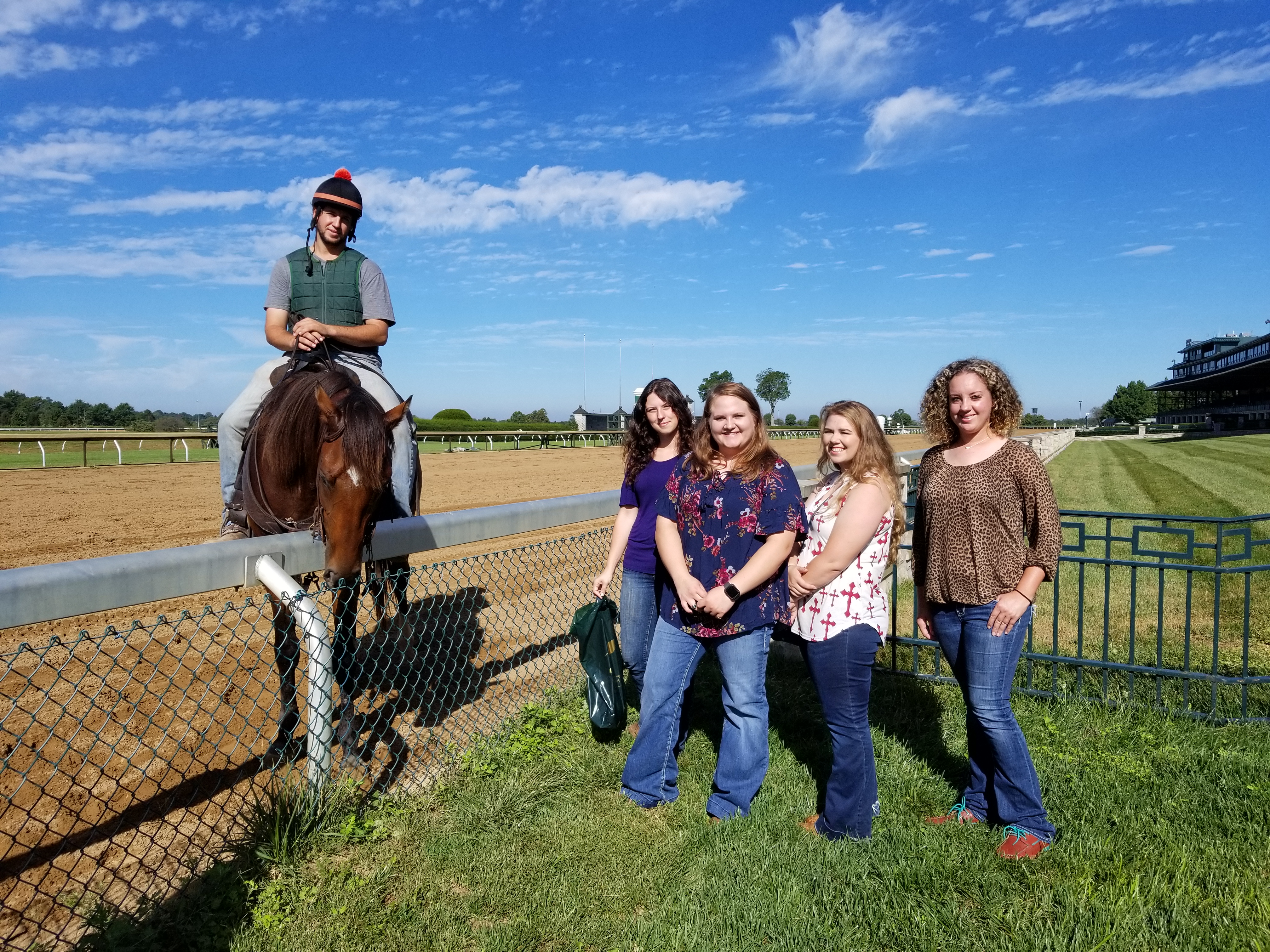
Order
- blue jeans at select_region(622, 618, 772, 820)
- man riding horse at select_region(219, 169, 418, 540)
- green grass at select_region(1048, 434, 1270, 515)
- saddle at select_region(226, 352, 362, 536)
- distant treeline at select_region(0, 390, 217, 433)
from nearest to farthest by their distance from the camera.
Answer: blue jeans at select_region(622, 618, 772, 820) → saddle at select_region(226, 352, 362, 536) → man riding horse at select_region(219, 169, 418, 540) → green grass at select_region(1048, 434, 1270, 515) → distant treeline at select_region(0, 390, 217, 433)

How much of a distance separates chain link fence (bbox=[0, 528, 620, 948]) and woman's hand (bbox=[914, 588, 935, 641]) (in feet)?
6.11

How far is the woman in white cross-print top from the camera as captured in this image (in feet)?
10.0

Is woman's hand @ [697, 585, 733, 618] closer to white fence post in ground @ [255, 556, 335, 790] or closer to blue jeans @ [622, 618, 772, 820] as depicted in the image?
blue jeans @ [622, 618, 772, 820]

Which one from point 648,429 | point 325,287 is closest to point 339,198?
point 325,287

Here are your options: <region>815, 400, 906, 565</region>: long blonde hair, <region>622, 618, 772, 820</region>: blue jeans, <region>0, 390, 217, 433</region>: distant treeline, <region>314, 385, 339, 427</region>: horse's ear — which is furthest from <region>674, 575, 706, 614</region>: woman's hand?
<region>0, 390, 217, 433</region>: distant treeline

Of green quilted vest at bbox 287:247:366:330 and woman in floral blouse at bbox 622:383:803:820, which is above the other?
green quilted vest at bbox 287:247:366:330

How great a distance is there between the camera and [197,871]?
9.41ft

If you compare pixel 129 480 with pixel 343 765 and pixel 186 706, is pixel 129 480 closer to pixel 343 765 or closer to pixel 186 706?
pixel 186 706

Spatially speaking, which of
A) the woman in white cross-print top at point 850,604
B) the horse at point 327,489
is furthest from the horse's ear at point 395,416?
the woman in white cross-print top at point 850,604

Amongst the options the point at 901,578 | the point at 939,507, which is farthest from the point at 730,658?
the point at 901,578

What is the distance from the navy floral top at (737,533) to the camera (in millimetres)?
3133

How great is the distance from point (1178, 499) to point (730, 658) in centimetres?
1542

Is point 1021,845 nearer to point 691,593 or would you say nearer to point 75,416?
point 691,593

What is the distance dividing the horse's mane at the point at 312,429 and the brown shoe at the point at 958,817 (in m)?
2.77
